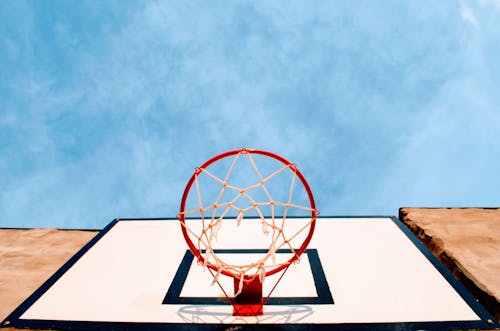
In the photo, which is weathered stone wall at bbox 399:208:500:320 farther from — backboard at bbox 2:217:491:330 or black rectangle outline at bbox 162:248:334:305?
black rectangle outline at bbox 162:248:334:305

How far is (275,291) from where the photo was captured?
3492 millimetres

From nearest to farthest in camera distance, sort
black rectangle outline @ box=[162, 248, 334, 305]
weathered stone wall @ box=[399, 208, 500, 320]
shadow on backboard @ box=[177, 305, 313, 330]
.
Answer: shadow on backboard @ box=[177, 305, 313, 330] < black rectangle outline @ box=[162, 248, 334, 305] < weathered stone wall @ box=[399, 208, 500, 320]

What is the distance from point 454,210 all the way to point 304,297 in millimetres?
3135

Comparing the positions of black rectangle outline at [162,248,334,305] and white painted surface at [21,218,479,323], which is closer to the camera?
white painted surface at [21,218,479,323]

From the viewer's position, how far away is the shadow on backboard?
123 inches

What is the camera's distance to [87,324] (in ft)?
10.5

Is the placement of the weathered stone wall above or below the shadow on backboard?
above

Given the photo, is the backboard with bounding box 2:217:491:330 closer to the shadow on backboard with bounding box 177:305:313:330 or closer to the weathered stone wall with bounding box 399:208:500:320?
the shadow on backboard with bounding box 177:305:313:330

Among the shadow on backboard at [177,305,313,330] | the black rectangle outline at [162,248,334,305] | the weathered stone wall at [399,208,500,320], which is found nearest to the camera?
the shadow on backboard at [177,305,313,330]

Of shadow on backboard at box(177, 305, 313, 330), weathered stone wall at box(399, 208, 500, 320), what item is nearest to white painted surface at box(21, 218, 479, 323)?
shadow on backboard at box(177, 305, 313, 330)

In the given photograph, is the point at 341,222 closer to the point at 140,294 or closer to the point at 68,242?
the point at 140,294

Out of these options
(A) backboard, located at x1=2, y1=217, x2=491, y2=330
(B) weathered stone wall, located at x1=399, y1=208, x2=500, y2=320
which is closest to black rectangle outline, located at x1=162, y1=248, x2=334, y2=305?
(A) backboard, located at x1=2, y1=217, x2=491, y2=330

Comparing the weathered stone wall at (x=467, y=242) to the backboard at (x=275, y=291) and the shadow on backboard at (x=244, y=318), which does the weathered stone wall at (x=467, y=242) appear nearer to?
the backboard at (x=275, y=291)

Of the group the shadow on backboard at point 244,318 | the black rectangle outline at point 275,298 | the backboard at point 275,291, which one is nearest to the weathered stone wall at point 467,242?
the backboard at point 275,291
